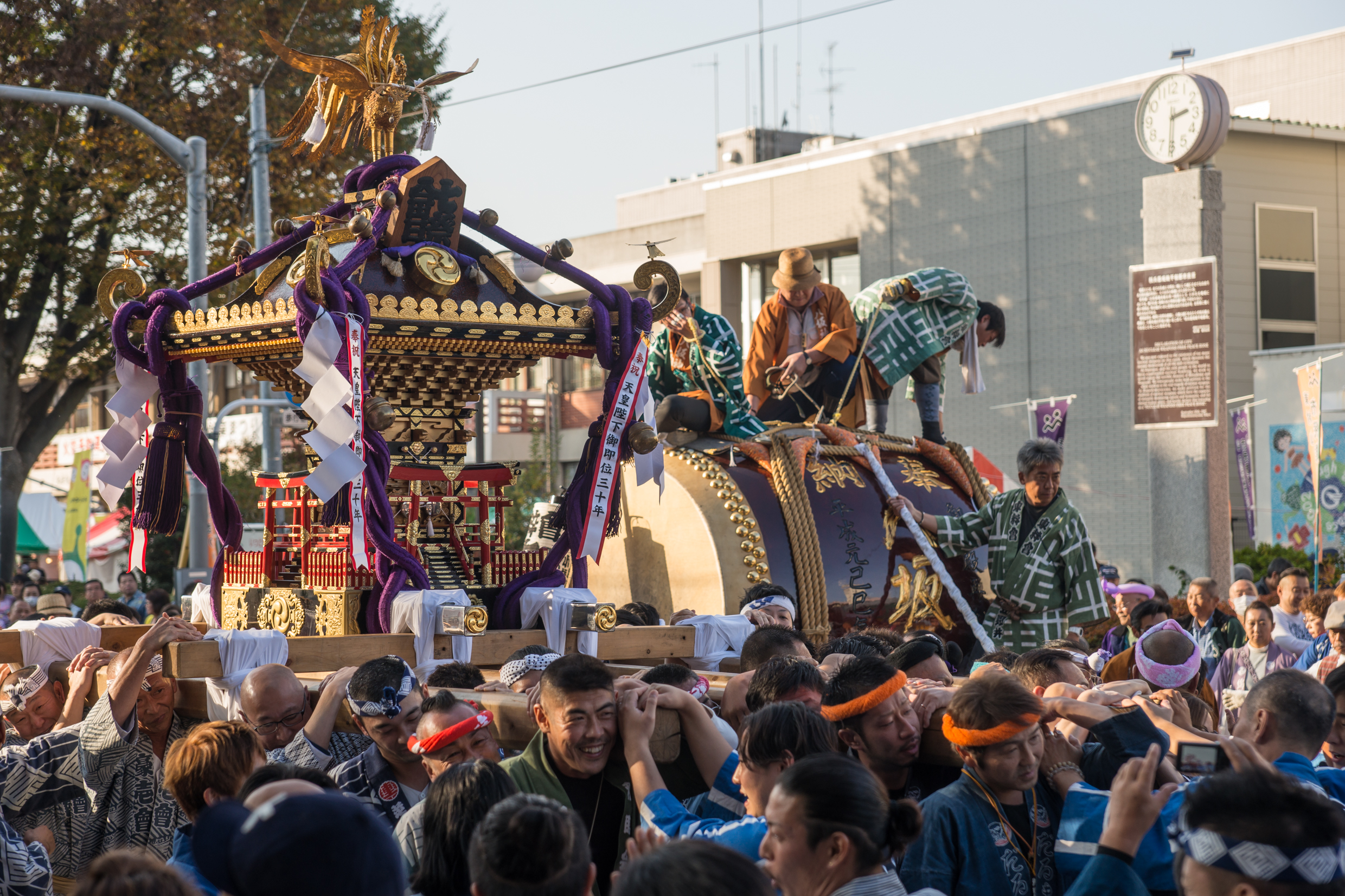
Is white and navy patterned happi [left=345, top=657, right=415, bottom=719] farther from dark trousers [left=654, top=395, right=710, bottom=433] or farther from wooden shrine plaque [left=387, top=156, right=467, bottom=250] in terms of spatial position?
dark trousers [left=654, top=395, right=710, bottom=433]

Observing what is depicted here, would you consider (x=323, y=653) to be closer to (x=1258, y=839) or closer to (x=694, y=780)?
(x=694, y=780)

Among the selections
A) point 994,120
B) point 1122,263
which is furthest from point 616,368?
point 994,120

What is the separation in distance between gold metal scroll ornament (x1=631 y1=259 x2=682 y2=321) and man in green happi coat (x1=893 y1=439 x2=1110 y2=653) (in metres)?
1.84

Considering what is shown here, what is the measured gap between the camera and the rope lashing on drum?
8.27 meters

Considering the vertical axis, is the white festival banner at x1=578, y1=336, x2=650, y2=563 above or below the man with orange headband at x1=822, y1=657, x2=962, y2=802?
above

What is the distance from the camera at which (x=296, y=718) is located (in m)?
4.89

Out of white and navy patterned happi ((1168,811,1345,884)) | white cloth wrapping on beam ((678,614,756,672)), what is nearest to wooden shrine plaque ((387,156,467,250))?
white cloth wrapping on beam ((678,614,756,672))

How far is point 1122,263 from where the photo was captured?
74.2ft

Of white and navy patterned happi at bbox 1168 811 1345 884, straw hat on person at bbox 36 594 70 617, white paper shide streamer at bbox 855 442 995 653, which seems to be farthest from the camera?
white paper shide streamer at bbox 855 442 995 653

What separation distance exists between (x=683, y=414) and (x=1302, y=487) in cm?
1419

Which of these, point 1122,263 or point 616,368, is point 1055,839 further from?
point 1122,263

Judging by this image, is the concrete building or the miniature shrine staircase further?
the concrete building

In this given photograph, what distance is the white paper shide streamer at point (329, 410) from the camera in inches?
231

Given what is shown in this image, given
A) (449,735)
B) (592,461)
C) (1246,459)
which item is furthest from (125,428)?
(1246,459)
